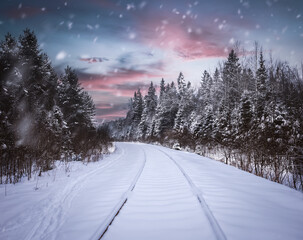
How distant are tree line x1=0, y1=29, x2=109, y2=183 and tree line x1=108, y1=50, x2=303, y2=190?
10461mm

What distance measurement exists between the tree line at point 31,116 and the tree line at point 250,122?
10461 mm

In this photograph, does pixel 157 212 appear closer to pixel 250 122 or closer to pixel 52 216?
pixel 52 216

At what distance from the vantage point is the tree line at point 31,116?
763cm

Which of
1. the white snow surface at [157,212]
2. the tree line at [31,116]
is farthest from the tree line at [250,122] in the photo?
the tree line at [31,116]

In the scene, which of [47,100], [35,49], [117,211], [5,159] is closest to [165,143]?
[47,100]

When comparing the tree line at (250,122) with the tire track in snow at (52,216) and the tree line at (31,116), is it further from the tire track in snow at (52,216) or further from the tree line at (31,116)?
the tree line at (31,116)

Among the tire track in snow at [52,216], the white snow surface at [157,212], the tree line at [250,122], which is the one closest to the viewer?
the white snow surface at [157,212]

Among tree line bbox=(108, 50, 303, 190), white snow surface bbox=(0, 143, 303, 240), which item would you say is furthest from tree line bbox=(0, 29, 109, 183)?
tree line bbox=(108, 50, 303, 190)

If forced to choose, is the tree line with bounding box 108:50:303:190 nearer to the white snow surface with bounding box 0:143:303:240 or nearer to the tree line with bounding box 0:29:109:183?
the white snow surface with bounding box 0:143:303:240

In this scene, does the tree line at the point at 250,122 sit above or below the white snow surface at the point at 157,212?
above

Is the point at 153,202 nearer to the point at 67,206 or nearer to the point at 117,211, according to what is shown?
the point at 117,211

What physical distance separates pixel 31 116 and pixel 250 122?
1791 centimetres

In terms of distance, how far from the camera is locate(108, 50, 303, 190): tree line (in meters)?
7.34

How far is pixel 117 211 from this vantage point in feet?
10.8
